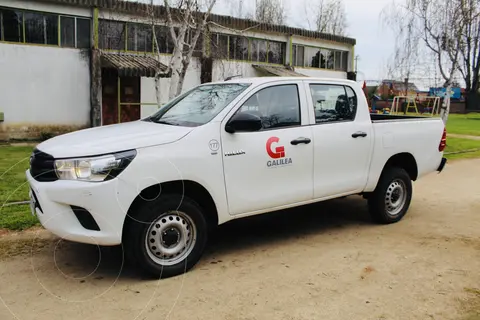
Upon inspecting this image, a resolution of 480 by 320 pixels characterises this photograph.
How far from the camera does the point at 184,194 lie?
4.56 m

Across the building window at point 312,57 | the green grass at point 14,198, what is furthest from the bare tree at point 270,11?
the green grass at point 14,198

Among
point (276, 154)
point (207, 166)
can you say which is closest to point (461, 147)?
point (276, 154)

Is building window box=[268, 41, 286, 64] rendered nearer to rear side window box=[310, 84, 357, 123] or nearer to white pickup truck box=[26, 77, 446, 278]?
white pickup truck box=[26, 77, 446, 278]

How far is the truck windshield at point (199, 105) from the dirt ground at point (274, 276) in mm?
1481

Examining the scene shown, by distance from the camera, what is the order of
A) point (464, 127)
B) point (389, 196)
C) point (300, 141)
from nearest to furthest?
point (300, 141) < point (389, 196) < point (464, 127)

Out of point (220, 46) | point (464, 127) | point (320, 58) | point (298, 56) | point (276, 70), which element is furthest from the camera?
point (464, 127)

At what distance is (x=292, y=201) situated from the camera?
17.1 ft

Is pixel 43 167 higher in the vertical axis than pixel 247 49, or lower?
lower

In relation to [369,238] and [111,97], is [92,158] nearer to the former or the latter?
[369,238]

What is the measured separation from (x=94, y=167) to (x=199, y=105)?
5.29 feet

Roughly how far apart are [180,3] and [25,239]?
29.3 feet

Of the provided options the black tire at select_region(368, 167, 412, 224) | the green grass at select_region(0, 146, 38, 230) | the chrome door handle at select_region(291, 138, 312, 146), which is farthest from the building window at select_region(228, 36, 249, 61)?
the chrome door handle at select_region(291, 138, 312, 146)

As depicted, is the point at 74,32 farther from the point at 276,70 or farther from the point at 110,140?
the point at 110,140

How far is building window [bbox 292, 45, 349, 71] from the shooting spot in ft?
86.2
